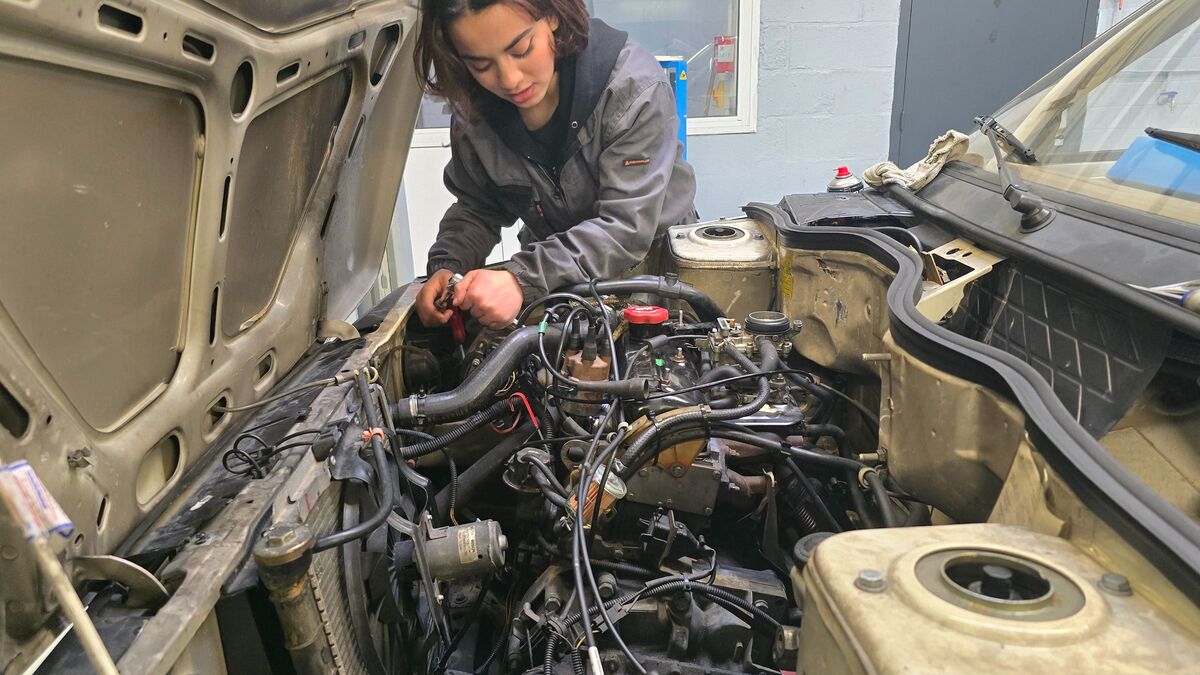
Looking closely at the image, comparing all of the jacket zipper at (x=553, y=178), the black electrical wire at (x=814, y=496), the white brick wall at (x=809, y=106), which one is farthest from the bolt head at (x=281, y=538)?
the white brick wall at (x=809, y=106)

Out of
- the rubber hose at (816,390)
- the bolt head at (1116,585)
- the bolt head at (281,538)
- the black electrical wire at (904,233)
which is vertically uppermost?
the black electrical wire at (904,233)

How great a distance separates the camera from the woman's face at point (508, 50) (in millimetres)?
1564

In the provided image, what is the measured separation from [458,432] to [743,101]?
111 inches

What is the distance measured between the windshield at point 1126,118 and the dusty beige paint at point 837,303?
14.0 inches

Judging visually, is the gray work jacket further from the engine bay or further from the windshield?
the windshield

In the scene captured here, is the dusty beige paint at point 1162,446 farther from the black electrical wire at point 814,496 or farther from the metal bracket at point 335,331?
the metal bracket at point 335,331

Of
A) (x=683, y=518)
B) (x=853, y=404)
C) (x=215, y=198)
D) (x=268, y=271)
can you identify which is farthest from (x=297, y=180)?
(x=853, y=404)

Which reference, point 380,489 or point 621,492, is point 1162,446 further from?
point 380,489

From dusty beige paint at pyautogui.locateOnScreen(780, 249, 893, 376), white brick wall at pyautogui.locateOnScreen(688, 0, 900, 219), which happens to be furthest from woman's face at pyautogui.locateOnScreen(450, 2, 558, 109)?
white brick wall at pyautogui.locateOnScreen(688, 0, 900, 219)

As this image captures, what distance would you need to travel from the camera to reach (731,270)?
1.83 meters

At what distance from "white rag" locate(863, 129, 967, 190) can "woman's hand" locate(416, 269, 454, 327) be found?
1.15m

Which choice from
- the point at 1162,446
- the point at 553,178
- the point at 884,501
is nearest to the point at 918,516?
the point at 884,501

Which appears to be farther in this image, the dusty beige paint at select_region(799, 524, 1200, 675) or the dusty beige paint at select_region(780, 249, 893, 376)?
the dusty beige paint at select_region(780, 249, 893, 376)

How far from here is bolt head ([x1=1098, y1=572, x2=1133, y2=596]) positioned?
0.60 meters
